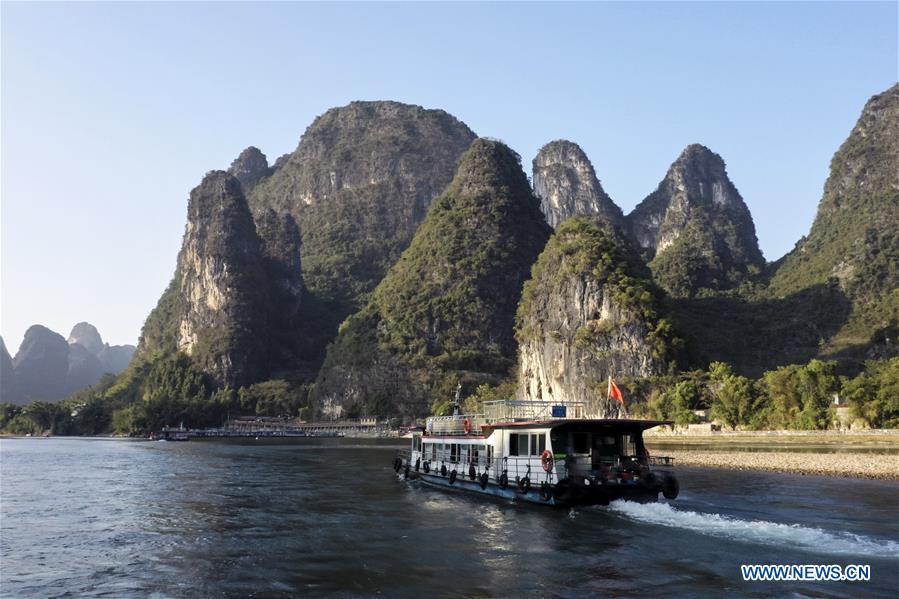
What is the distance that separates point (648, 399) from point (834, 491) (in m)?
76.8

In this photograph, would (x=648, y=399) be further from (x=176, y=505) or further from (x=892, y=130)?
(x=892, y=130)

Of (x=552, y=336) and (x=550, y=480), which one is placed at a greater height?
(x=552, y=336)

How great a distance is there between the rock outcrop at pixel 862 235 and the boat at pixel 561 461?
399ft

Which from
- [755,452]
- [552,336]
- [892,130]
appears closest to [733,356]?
[552,336]

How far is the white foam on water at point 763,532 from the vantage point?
2305cm

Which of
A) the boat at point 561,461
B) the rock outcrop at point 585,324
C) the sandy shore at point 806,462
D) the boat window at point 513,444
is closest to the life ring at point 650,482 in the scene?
the boat at point 561,461

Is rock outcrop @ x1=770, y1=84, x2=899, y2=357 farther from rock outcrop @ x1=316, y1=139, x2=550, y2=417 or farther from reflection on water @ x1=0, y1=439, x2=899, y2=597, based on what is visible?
reflection on water @ x1=0, y1=439, x2=899, y2=597

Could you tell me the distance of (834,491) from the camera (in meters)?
36.2

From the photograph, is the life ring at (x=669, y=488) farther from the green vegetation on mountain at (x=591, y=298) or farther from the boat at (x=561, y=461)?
the green vegetation on mountain at (x=591, y=298)

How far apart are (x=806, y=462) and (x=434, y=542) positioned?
34.5 m

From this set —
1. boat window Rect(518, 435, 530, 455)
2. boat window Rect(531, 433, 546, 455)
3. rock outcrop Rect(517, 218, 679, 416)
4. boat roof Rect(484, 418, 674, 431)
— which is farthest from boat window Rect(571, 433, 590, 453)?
rock outcrop Rect(517, 218, 679, 416)

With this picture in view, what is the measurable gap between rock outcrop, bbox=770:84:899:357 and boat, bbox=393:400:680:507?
121687 millimetres

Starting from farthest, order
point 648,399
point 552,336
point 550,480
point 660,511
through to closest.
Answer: point 552,336
point 648,399
point 550,480
point 660,511

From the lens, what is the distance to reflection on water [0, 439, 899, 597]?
20703mm
